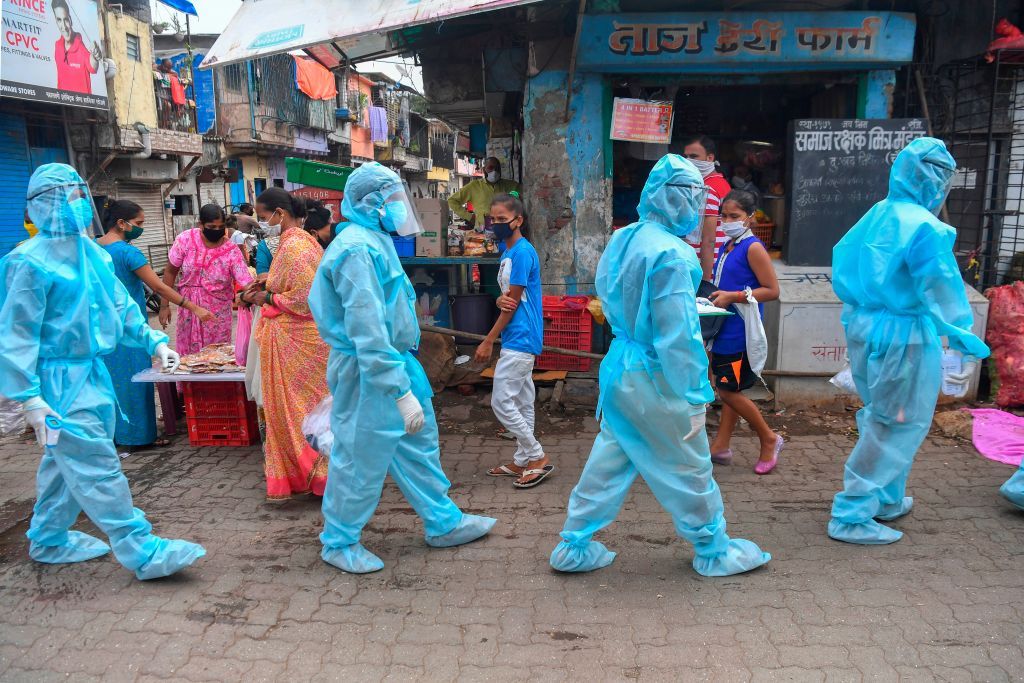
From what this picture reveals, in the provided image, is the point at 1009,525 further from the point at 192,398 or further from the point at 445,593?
the point at 192,398

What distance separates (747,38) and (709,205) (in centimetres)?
176

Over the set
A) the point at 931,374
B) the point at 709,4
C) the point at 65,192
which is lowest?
the point at 931,374

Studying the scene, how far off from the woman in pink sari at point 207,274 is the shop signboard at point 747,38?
327 cm

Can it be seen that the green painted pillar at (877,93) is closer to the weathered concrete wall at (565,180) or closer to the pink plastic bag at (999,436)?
the weathered concrete wall at (565,180)

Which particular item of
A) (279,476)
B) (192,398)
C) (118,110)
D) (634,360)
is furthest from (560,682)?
(118,110)

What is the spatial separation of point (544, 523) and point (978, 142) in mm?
5677

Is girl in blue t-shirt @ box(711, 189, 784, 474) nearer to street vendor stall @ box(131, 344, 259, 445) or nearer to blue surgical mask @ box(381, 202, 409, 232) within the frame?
blue surgical mask @ box(381, 202, 409, 232)

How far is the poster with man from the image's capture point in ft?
39.2

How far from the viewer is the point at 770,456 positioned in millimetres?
4672

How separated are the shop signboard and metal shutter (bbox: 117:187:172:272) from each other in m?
14.1

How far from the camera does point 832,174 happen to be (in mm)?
6180

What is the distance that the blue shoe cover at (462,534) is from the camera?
368cm

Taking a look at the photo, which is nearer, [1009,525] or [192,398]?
[1009,525]

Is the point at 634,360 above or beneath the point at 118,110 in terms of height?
beneath
